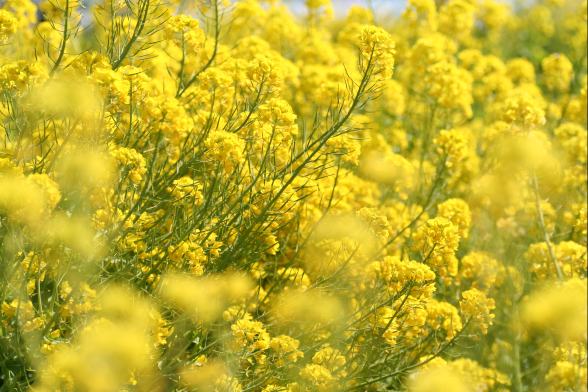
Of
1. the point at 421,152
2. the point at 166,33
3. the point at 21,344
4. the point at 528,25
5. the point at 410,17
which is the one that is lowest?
the point at 21,344

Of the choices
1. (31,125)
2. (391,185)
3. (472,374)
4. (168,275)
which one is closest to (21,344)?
(168,275)

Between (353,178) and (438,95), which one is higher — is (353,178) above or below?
below

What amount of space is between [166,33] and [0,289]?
51.6 inches

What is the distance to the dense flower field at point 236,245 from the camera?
2.47 m

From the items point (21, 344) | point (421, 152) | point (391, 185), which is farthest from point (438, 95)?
point (21, 344)

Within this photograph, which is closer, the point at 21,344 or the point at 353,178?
the point at 21,344

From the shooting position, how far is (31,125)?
2.83 m

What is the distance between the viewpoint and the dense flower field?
2.47 meters

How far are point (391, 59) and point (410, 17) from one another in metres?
3.43

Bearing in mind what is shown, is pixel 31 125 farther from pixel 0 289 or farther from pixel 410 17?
pixel 410 17

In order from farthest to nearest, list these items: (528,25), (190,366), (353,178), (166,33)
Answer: (528,25) < (353,178) < (166,33) < (190,366)

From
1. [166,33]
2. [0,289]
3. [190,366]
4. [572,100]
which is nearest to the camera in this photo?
[0,289]

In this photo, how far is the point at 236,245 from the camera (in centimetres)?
286

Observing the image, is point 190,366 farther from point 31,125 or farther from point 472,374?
point 472,374
